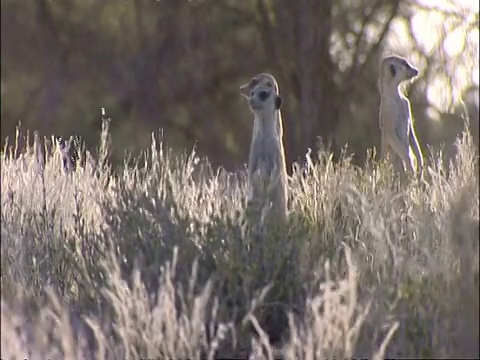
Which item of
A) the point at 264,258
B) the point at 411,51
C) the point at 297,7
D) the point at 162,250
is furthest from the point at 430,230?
the point at 297,7

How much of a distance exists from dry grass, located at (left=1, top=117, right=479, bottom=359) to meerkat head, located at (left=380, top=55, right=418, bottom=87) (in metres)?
2.67

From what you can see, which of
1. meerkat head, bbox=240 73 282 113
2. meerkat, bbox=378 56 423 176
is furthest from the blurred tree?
meerkat head, bbox=240 73 282 113

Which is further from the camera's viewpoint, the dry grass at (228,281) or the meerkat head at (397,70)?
the meerkat head at (397,70)

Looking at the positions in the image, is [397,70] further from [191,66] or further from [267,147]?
[191,66]

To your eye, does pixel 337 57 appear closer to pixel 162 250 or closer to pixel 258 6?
pixel 258 6

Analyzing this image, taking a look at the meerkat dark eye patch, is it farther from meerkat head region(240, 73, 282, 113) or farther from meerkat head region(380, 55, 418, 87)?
meerkat head region(380, 55, 418, 87)

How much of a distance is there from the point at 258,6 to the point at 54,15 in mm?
3975

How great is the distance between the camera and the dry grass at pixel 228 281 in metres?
3.59

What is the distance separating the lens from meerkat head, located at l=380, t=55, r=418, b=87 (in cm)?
891

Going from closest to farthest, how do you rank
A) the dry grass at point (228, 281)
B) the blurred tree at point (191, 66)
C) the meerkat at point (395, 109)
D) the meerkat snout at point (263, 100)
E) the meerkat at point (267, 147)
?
the dry grass at point (228, 281), the meerkat at point (267, 147), the meerkat snout at point (263, 100), the meerkat at point (395, 109), the blurred tree at point (191, 66)

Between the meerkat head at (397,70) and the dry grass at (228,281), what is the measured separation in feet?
8.75

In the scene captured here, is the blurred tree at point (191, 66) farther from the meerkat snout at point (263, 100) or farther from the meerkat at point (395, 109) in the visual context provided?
the meerkat snout at point (263, 100)

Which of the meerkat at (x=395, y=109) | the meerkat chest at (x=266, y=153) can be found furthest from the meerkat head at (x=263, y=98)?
the meerkat at (x=395, y=109)

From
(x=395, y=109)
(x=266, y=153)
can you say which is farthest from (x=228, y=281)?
(x=395, y=109)
